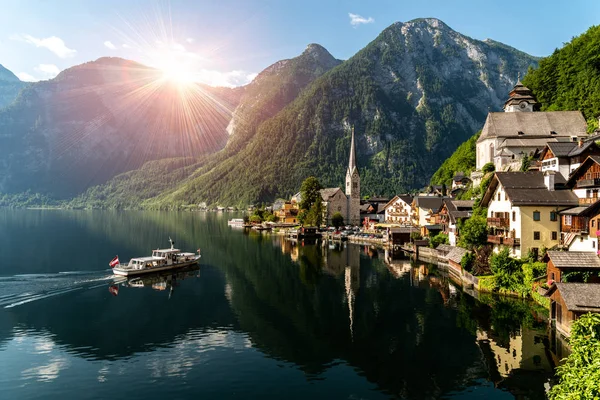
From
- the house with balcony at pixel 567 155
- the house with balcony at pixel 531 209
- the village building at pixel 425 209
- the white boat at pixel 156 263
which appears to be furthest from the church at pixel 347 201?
the house with balcony at pixel 531 209

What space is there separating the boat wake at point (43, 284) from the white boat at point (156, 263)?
2.26 meters

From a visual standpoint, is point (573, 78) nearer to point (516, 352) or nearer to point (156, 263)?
point (516, 352)

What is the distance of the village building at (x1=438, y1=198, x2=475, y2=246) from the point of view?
77250mm

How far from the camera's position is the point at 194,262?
7631 centimetres

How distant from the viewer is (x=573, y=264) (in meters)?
41.0

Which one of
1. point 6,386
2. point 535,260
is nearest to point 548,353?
point 535,260

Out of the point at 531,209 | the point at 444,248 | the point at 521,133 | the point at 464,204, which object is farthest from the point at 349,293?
the point at 521,133

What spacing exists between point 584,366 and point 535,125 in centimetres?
8841

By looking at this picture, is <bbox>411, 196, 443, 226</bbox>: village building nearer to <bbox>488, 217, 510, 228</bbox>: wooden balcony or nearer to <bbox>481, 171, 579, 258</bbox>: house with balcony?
<bbox>488, 217, 510, 228</bbox>: wooden balcony

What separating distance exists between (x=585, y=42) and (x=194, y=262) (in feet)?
382

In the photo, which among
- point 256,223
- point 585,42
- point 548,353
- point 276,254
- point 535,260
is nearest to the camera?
point 548,353

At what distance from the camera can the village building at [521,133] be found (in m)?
88.7

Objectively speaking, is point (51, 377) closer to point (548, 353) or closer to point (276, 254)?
point (548, 353)

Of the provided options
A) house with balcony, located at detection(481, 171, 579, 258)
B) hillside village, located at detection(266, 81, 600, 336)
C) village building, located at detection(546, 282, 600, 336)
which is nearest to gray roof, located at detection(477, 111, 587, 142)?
hillside village, located at detection(266, 81, 600, 336)
